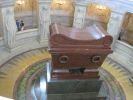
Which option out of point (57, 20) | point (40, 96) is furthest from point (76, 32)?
point (57, 20)

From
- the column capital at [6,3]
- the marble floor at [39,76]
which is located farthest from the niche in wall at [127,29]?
the column capital at [6,3]

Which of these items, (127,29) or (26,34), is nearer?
(26,34)

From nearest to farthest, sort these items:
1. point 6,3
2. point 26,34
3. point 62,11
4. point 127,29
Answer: point 6,3
point 26,34
point 62,11
point 127,29

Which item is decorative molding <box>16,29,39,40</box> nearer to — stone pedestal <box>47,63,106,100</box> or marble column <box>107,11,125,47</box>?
marble column <box>107,11,125,47</box>

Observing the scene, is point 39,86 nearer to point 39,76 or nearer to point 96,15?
point 39,76

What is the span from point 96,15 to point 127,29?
223 centimetres

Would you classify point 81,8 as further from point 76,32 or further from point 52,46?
point 52,46

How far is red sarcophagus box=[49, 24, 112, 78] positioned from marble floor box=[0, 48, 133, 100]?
1.70m

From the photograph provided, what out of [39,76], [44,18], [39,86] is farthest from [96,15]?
[39,86]

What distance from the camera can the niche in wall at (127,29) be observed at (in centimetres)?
1262

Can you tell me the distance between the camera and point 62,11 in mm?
12906

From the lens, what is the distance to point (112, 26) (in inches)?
430

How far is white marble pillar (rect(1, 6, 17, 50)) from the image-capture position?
959 centimetres

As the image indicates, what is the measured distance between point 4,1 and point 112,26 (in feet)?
18.3
